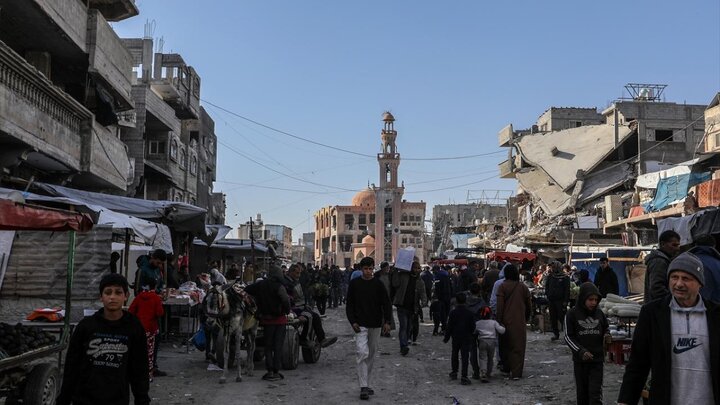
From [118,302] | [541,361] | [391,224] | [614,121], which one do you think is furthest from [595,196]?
[391,224]

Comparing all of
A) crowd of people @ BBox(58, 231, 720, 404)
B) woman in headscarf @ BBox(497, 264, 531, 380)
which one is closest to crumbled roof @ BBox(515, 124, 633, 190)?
crowd of people @ BBox(58, 231, 720, 404)

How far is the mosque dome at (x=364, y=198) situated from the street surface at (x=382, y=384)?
93.3m

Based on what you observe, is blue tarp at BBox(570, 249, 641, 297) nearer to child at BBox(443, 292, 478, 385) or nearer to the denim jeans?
the denim jeans

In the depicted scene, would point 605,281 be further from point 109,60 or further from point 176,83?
point 176,83

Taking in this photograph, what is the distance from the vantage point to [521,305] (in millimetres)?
9492

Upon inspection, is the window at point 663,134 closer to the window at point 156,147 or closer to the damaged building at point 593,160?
the damaged building at point 593,160

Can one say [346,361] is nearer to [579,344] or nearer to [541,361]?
[541,361]

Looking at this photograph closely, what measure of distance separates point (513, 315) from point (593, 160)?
106ft

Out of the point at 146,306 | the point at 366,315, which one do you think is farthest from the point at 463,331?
the point at 146,306

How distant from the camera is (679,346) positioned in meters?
3.32

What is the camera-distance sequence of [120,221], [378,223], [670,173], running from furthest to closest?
[378,223] → [670,173] → [120,221]

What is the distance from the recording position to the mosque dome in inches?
4161

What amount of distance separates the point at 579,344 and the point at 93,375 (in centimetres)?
476

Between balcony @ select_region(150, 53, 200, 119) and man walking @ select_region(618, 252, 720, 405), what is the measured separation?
29.4m
